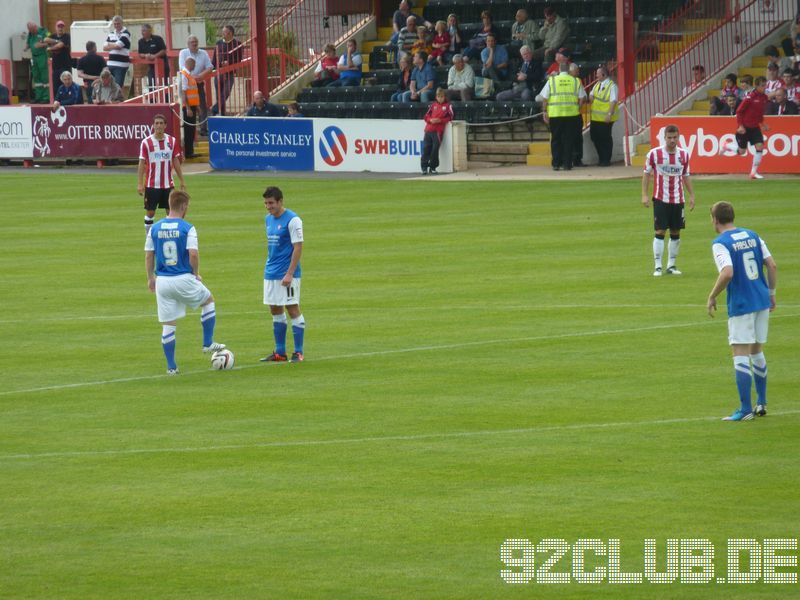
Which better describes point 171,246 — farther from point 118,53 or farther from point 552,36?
point 118,53

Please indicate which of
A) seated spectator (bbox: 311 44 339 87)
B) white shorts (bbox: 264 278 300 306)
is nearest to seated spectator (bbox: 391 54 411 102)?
seated spectator (bbox: 311 44 339 87)

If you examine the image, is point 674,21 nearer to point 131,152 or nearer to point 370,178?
point 370,178

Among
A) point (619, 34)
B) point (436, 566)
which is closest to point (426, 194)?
point (619, 34)

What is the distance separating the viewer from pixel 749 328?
12.1m

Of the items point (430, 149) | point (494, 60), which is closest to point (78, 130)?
point (430, 149)

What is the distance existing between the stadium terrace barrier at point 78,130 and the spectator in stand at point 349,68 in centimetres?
511

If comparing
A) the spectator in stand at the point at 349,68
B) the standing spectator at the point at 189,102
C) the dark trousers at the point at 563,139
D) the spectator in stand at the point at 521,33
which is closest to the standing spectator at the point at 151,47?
the standing spectator at the point at 189,102

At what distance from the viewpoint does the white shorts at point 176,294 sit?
596 inches

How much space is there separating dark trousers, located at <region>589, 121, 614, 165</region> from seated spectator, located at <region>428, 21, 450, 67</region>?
6.70 m

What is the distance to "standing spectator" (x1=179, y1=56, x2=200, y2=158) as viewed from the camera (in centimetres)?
4231

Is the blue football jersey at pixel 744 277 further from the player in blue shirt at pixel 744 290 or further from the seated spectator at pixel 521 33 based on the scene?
the seated spectator at pixel 521 33

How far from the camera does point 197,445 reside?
12219mm

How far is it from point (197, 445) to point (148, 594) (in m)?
3.61

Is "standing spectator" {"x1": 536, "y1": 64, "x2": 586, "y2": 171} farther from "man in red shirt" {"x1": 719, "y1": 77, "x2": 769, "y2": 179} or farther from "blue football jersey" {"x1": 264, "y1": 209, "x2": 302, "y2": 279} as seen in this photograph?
"blue football jersey" {"x1": 264, "y1": 209, "x2": 302, "y2": 279}
